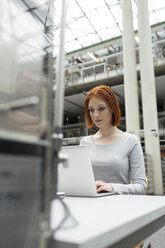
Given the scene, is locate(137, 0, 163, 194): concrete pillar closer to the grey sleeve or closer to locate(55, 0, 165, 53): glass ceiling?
locate(55, 0, 165, 53): glass ceiling

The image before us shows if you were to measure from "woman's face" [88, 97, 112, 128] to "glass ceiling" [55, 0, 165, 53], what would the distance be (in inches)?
291

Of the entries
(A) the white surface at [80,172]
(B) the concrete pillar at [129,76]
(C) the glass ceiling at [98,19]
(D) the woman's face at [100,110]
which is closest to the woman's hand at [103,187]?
(A) the white surface at [80,172]

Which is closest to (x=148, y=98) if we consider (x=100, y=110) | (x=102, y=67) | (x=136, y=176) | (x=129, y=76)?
(x=129, y=76)

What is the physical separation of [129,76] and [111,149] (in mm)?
5488

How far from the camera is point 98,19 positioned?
9469 millimetres

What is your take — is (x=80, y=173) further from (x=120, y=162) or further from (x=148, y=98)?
(x=148, y=98)

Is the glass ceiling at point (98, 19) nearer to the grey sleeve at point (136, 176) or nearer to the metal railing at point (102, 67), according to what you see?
the metal railing at point (102, 67)

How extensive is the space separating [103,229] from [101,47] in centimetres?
1144

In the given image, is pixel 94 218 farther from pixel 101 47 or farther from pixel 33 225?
pixel 101 47

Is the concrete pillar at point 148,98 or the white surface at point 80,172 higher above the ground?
the concrete pillar at point 148,98

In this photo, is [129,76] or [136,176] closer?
[136,176]

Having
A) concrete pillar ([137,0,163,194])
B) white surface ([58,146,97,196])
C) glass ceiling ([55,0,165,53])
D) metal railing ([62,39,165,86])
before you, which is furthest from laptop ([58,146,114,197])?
glass ceiling ([55,0,165,53])

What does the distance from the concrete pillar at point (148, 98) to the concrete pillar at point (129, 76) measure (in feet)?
1.09

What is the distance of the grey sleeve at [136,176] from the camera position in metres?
1.08
